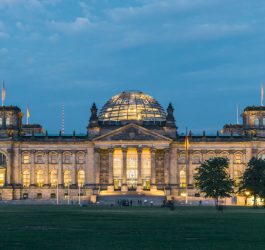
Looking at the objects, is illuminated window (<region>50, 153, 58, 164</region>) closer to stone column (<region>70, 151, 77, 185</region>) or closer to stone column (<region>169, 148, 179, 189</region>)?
stone column (<region>70, 151, 77, 185</region>)

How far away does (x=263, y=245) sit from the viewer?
38938mm

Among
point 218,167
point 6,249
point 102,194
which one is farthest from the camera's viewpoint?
point 102,194

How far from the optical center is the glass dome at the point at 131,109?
189 metres

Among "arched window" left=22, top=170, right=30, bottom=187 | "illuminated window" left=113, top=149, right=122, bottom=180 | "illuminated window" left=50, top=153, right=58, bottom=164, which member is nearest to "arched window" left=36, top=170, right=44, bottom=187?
"arched window" left=22, top=170, right=30, bottom=187

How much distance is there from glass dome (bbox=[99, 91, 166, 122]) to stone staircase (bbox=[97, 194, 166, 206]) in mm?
32555

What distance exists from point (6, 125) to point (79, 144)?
721 inches

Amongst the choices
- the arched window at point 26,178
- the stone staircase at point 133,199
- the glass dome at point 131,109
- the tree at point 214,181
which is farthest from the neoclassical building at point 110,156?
the tree at point 214,181

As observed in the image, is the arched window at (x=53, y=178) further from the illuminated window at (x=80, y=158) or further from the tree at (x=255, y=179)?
the tree at (x=255, y=179)

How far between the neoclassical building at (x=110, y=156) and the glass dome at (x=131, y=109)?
8.83 m

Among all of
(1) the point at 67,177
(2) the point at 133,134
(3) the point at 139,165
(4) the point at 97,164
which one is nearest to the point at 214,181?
(3) the point at 139,165

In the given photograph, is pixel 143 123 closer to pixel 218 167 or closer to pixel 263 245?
pixel 218 167

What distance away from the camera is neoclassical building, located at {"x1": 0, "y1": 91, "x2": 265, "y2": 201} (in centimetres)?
17400

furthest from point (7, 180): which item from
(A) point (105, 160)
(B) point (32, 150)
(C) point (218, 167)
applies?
(C) point (218, 167)

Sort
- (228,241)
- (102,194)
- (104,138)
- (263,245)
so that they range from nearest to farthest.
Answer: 1. (263,245)
2. (228,241)
3. (102,194)
4. (104,138)
